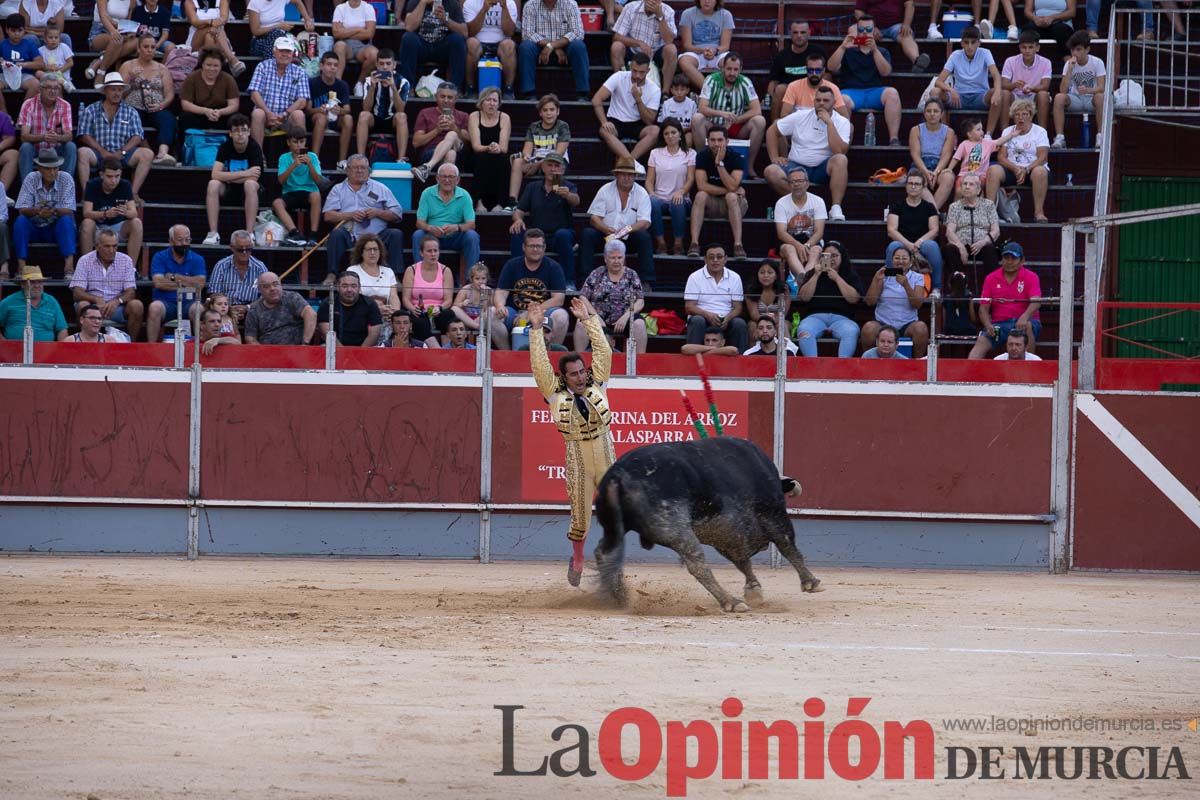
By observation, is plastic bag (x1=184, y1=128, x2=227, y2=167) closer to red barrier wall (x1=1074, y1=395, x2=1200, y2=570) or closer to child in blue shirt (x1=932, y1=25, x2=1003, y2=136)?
child in blue shirt (x1=932, y1=25, x2=1003, y2=136)

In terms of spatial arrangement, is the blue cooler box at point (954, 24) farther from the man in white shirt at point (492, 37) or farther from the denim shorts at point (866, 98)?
the man in white shirt at point (492, 37)

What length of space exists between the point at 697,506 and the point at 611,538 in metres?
0.62

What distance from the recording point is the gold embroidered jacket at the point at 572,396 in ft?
39.5

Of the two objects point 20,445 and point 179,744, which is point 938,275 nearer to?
point 20,445

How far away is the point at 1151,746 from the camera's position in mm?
7270

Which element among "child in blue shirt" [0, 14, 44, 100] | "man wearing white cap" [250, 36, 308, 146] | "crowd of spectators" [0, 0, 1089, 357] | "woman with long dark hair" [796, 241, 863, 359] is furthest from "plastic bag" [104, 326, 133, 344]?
"woman with long dark hair" [796, 241, 863, 359]

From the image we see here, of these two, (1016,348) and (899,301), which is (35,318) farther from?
(1016,348)

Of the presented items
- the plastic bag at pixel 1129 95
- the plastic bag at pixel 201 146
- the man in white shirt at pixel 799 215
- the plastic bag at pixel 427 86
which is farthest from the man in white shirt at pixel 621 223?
the plastic bag at pixel 1129 95

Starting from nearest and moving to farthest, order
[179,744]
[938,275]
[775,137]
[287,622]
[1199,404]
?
[179,744]
[287,622]
[1199,404]
[938,275]
[775,137]

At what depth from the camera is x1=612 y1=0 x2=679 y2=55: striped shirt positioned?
19.9 m

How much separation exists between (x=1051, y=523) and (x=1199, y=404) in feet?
5.40

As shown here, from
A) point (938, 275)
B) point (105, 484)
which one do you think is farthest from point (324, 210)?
point (938, 275)

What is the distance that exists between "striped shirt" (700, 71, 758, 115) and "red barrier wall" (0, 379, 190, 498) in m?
7.38

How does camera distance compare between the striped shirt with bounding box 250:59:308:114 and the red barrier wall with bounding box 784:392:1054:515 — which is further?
the striped shirt with bounding box 250:59:308:114
